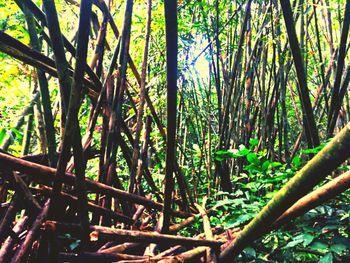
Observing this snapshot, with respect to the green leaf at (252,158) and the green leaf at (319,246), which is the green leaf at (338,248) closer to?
the green leaf at (319,246)

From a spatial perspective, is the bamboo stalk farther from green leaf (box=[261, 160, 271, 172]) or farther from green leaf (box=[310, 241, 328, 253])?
green leaf (box=[261, 160, 271, 172])

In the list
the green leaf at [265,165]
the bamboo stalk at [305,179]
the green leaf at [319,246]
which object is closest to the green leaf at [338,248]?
the green leaf at [319,246]

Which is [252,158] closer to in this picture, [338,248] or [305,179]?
[338,248]

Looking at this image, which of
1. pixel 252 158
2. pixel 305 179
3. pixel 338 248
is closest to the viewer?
pixel 305 179

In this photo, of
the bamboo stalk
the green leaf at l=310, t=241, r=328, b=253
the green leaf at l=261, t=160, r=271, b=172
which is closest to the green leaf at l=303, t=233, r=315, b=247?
the green leaf at l=310, t=241, r=328, b=253

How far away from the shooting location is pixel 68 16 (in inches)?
116

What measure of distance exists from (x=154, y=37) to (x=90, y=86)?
3.99ft

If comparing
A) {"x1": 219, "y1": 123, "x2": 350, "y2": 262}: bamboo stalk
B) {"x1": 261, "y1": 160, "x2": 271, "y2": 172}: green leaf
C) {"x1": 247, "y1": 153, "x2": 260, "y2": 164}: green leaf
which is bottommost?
{"x1": 219, "y1": 123, "x2": 350, "y2": 262}: bamboo stalk

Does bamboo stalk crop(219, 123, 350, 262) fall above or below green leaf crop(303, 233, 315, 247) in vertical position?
above

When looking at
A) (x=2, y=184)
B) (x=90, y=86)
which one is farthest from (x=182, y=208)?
(x=2, y=184)

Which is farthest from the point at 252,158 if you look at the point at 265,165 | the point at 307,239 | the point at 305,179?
the point at 305,179

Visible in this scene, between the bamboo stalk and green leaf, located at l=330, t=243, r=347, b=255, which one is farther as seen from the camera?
green leaf, located at l=330, t=243, r=347, b=255

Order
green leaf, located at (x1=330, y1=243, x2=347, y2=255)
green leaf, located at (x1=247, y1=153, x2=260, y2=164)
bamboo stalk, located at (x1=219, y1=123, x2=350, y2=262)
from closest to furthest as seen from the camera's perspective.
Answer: bamboo stalk, located at (x1=219, y1=123, x2=350, y2=262) < green leaf, located at (x1=330, y1=243, x2=347, y2=255) < green leaf, located at (x1=247, y1=153, x2=260, y2=164)

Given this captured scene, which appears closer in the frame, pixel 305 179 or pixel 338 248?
pixel 305 179
